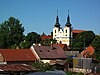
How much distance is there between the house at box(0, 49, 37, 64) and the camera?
44.6 m

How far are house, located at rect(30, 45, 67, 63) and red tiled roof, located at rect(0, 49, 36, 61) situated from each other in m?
0.97

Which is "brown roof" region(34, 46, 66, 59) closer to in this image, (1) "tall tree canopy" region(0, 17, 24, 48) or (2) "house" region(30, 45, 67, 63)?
(2) "house" region(30, 45, 67, 63)

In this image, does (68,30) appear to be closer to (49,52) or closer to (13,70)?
(49,52)

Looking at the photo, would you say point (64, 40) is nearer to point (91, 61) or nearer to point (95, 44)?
point (95, 44)

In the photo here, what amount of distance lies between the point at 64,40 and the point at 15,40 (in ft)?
131

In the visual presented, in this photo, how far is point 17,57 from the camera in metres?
45.7

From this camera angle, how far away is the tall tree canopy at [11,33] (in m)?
74.8

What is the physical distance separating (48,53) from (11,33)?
3151 centimetres

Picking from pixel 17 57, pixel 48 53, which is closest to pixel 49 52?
pixel 48 53

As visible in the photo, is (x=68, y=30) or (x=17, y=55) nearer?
(x=17, y=55)

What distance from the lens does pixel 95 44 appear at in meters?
48.9

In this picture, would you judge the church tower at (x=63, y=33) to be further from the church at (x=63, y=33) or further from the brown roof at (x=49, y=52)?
the brown roof at (x=49, y=52)

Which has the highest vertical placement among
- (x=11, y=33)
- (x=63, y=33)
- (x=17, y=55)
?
(x=63, y=33)

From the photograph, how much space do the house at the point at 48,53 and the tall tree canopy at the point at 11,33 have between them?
25114 millimetres
